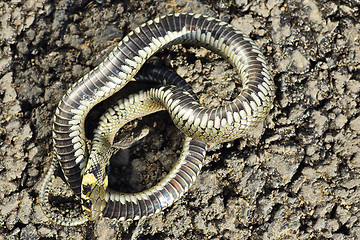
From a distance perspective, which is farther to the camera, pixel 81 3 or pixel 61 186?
pixel 81 3

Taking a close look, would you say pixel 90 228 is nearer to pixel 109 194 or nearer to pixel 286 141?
pixel 109 194

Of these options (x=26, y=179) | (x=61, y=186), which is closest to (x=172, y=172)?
(x=61, y=186)

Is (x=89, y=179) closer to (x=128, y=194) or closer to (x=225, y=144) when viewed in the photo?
(x=128, y=194)

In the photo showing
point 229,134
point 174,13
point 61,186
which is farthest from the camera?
point 174,13

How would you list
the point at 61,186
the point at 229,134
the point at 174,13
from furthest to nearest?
the point at 174,13
the point at 61,186
the point at 229,134

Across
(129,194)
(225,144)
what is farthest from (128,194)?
(225,144)

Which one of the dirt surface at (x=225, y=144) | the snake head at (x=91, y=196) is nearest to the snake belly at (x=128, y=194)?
the snake head at (x=91, y=196)

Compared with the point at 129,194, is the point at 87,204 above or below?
below

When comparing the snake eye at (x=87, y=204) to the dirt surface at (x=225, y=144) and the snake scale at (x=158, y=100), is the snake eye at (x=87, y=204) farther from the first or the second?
the dirt surface at (x=225, y=144)
